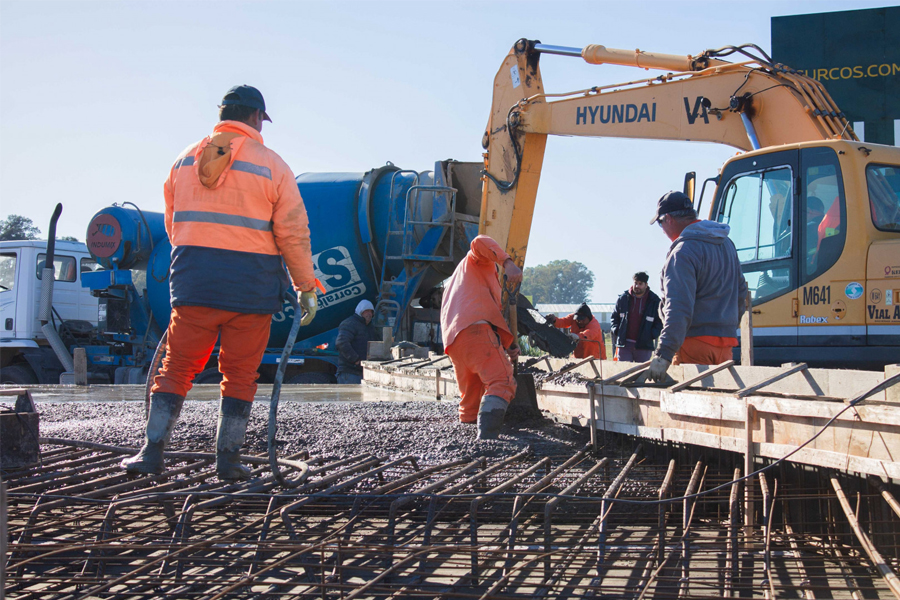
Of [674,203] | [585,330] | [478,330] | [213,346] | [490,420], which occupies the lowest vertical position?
[490,420]

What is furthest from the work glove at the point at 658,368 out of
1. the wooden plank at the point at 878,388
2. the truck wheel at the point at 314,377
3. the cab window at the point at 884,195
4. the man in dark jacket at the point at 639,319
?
the truck wheel at the point at 314,377

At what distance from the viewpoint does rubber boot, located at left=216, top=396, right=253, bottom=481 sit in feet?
10.9

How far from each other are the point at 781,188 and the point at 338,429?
3.98m

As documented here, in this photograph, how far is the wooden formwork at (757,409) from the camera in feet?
8.96

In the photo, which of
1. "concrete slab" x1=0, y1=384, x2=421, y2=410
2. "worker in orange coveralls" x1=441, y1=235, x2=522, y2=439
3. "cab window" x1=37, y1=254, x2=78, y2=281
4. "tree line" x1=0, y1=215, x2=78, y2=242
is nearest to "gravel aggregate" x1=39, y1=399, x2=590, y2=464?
"worker in orange coveralls" x1=441, y1=235, x2=522, y2=439

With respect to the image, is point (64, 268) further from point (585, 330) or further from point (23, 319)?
point (585, 330)

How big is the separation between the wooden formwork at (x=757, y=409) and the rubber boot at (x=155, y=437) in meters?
2.34

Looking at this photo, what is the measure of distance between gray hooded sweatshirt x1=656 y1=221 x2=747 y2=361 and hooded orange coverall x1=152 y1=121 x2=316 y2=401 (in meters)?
2.04

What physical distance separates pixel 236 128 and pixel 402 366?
5.30 m

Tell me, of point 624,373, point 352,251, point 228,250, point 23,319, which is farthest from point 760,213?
point 23,319

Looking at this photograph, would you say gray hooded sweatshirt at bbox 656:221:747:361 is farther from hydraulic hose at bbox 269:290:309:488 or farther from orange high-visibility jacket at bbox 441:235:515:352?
hydraulic hose at bbox 269:290:309:488

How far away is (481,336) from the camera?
4820 mm

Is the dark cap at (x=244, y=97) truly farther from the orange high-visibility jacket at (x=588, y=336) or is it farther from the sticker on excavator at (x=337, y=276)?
the sticker on excavator at (x=337, y=276)

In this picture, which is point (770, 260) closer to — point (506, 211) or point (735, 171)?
point (735, 171)
